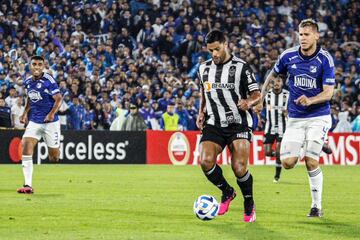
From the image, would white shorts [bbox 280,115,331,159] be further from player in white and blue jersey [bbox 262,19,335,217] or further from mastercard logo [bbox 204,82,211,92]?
mastercard logo [bbox 204,82,211,92]

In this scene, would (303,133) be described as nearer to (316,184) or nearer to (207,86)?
(316,184)

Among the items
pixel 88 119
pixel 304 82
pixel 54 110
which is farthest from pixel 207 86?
pixel 88 119

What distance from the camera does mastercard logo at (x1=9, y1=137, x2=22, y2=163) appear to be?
A: 1096 inches

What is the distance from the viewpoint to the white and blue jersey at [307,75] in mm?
12266

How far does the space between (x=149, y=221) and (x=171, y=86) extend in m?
18.8

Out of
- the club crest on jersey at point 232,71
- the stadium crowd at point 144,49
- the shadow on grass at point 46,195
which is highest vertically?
the stadium crowd at point 144,49

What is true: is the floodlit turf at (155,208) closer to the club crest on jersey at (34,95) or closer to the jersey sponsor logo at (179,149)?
the club crest on jersey at (34,95)

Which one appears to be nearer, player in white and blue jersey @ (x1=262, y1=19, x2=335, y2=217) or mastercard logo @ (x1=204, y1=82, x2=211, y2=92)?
mastercard logo @ (x1=204, y1=82, x2=211, y2=92)

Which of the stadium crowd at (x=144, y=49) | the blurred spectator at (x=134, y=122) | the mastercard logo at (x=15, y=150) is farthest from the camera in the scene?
the stadium crowd at (x=144, y=49)

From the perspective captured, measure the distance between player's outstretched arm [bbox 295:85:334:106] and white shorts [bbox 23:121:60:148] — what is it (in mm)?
6730

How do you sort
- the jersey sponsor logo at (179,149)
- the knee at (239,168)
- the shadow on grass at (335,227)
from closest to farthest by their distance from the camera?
the shadow on grass at (335,227)
the knee at (239,168)
the jersey sponsor logo at (179,149)

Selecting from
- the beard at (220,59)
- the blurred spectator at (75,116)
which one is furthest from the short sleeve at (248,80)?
the blurred spectator at (75,116)

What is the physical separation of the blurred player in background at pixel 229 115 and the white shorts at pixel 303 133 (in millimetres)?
691

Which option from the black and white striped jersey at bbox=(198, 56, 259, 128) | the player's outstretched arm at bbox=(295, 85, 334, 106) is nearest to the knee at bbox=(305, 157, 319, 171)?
the player's outstretched arm at bbox=(295, 85, 334, 106)
